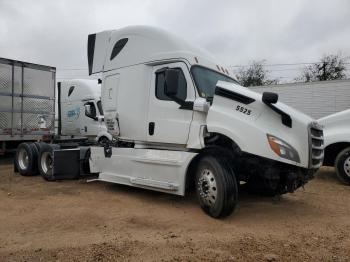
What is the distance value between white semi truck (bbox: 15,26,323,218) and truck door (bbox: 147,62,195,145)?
0.7 inches

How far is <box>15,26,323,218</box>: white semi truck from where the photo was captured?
574 centimetres

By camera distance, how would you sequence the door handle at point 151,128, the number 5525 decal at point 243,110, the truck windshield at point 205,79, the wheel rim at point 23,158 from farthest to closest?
the wheel rim at point 23,158
the door handle at point 151,128
the truck windshield at point 205,79
the number 5525 decal at point 243,110

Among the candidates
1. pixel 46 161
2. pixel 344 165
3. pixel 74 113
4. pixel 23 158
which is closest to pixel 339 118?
pixel 344 165

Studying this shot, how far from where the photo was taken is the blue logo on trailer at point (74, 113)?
1515cm

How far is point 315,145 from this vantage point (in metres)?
6.08

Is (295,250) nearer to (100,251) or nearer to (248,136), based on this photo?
(248,136)

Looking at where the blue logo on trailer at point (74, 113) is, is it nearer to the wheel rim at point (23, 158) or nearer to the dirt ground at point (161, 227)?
the wheel rim at point (23, 158)

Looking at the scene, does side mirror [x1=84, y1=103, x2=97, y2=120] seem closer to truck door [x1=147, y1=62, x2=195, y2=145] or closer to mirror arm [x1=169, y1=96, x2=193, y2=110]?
truck door [x1=147, y1=62, x2=195, y2=145]

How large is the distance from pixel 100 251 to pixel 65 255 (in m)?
0.39

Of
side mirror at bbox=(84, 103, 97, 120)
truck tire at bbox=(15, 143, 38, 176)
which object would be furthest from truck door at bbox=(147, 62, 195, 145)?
side mirror at bbox=(84, 103, 97, 120)

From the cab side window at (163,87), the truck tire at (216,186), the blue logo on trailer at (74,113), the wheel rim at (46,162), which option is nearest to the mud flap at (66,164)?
the wheel rim at (46,162)

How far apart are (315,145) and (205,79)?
84.2 inches

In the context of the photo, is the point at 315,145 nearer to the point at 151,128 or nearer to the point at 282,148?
the point at 282,148

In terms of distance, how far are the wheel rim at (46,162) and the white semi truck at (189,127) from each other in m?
1.47
